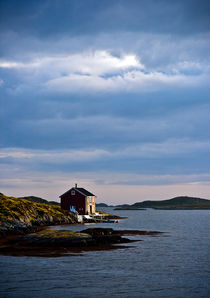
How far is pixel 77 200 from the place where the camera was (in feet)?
346

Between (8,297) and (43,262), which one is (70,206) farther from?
(8,297)

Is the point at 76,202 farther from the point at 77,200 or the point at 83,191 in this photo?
the point at 83,191

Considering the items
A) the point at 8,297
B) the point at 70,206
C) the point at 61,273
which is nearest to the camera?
the point at 8,297

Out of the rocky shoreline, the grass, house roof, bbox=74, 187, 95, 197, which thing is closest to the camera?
the rocky shoreline

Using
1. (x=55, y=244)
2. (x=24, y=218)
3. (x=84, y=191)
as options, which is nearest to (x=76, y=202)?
(x=84, y=191)

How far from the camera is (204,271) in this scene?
29.6m

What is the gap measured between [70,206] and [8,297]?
84487 mm

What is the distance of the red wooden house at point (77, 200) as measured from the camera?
344ft

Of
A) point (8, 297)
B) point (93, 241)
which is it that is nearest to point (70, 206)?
point (93, 241)

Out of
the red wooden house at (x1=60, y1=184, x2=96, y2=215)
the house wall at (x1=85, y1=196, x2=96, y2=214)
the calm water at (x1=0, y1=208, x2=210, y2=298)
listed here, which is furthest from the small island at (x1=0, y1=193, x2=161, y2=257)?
the house wall at (x1=85, y1=196, x2=96, y2=214)

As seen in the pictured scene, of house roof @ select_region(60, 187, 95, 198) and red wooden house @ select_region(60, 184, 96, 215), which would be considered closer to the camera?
red wooden house @ select_region(60, 184, 96, 215)

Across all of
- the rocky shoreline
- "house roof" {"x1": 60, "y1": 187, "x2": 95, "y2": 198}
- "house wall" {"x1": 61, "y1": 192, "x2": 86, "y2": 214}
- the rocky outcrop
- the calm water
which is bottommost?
the calm water

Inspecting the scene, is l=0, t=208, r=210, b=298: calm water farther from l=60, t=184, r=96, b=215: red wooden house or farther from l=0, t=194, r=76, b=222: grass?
l=60, t=184, r=96, b=215: red wooden house

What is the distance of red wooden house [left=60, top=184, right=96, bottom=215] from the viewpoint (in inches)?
4126
